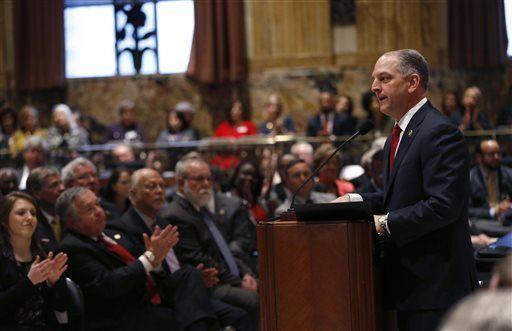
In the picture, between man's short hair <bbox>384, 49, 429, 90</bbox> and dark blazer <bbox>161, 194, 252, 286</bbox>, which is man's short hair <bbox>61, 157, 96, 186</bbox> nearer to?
dark blazer <bbox>161, 194, 252, 286</bbox>

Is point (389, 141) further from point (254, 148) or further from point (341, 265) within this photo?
point (254, 148)

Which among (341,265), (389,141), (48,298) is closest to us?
(341,265)

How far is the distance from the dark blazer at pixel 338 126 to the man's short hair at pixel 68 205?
20.2 ft

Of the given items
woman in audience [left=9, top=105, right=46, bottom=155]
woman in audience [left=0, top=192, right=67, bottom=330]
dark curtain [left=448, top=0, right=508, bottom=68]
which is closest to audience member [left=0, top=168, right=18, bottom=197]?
woman in audience [left=0, top=192, right=67, bottom=330]

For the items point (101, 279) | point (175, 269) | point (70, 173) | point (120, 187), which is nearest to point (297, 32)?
point (120, 187)

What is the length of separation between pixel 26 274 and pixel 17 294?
0.67 feet

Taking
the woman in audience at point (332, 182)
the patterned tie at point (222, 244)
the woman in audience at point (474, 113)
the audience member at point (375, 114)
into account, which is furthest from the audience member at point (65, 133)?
the patterned tie at point (222, 244)

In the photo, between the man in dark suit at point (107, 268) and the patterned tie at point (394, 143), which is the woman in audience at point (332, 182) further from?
the patterned tie at point (394, 143)

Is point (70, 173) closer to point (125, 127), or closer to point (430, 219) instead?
point (430, 219)

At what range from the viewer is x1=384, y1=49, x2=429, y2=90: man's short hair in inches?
137

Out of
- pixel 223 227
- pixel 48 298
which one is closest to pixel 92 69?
pixel 223 227

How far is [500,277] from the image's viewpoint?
5.37 feet

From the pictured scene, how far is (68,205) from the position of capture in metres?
5.17

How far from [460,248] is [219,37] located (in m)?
9.51
